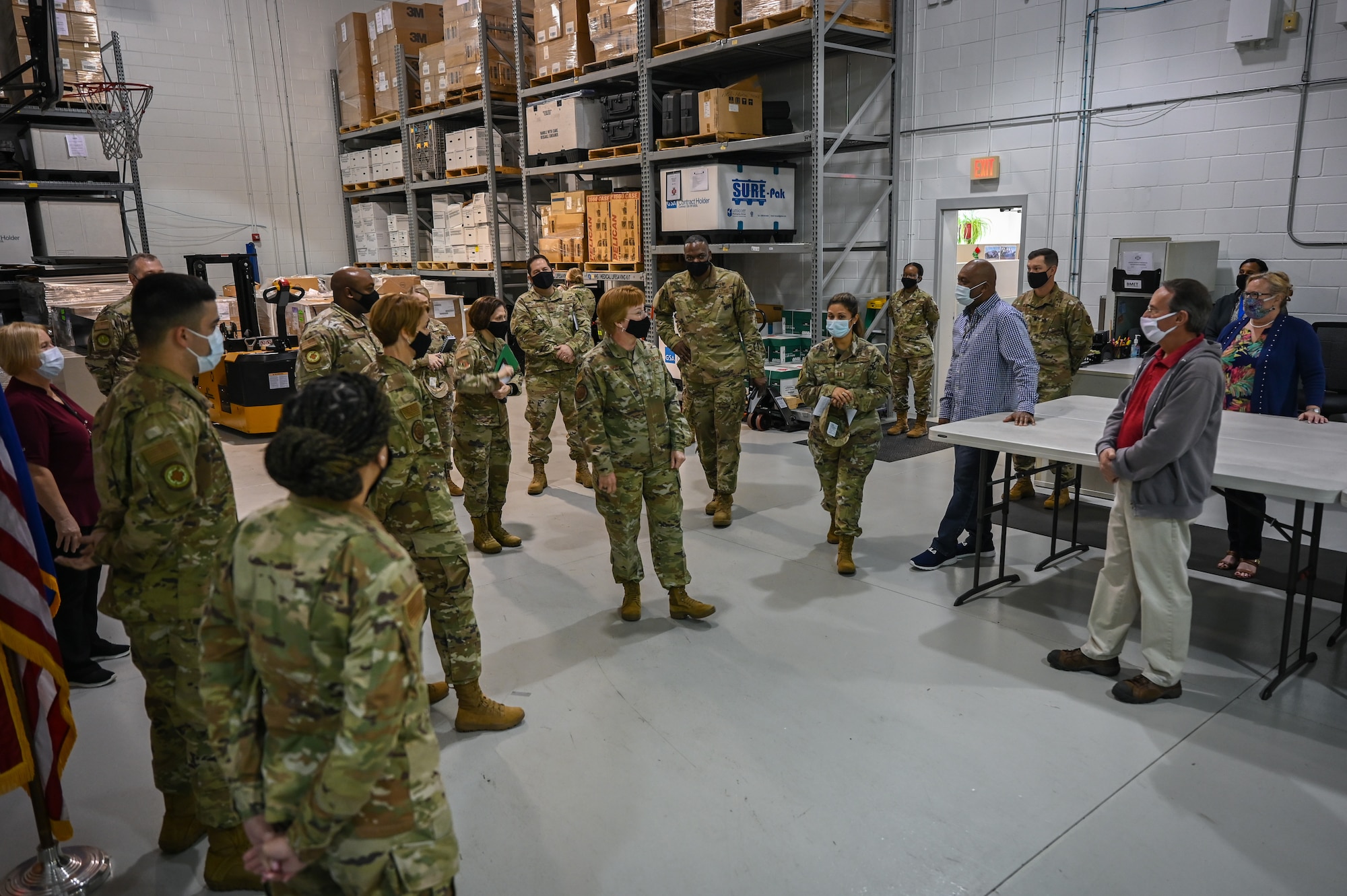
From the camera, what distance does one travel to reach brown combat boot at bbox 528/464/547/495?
725 cm

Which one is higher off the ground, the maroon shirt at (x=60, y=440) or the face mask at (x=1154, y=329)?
the face mask at (x=1154, y=329)

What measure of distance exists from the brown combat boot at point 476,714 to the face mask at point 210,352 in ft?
5.25

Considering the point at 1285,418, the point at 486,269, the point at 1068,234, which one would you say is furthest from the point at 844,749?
the point at 486,269

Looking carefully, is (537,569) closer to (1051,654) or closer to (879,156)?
(1051,654)

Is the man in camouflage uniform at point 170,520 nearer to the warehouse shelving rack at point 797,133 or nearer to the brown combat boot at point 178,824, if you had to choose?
the brown combat boot at point 178,824

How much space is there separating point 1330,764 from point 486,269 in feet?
36.4

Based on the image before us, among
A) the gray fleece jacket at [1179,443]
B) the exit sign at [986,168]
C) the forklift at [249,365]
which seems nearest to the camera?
the gray fleece jacket at [1179,443]

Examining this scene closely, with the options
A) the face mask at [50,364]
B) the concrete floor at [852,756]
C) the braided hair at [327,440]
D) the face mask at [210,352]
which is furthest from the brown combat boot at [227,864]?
the face mask at [50,364]

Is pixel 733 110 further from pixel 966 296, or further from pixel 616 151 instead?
pixel 966 296

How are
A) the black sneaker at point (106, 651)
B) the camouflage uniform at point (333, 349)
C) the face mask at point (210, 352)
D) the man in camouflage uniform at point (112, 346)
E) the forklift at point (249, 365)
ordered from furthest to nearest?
1. the forklift at point (249, 365)
2. the man in camouflage uniform at point (112, 346)
3. the black sneaker at point (106, 651)
4. the camouflage uniform at point (333, 349)
5. the face mask at point (210, 352)

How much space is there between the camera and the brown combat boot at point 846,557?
5.21 m

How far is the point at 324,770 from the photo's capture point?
1582 mm

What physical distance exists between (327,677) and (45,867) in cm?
191

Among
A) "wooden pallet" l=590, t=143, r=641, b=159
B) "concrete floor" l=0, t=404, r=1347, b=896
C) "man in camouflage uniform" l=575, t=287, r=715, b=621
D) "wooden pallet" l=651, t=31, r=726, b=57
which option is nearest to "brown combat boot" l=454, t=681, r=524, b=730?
"concrete floor" l=0, t=404, r=1347, b=896
